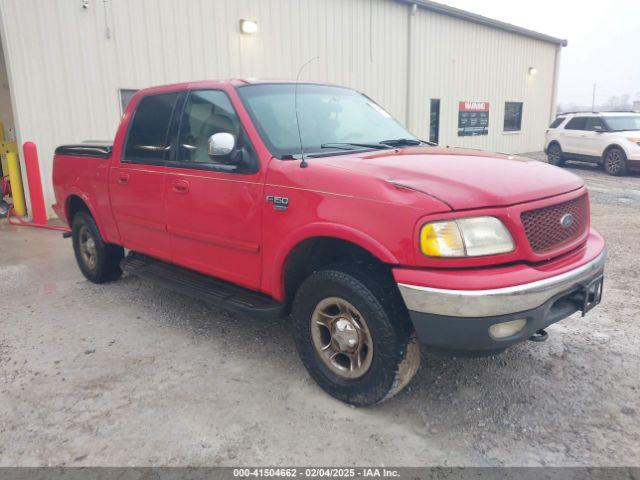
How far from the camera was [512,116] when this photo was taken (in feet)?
67.5

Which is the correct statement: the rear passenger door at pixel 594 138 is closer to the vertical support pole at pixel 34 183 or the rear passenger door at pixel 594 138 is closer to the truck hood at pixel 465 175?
the truck hood at pixel 465 175

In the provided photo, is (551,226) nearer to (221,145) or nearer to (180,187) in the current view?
(221,145)

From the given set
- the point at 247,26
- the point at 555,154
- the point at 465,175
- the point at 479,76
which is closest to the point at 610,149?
the point at 555,154

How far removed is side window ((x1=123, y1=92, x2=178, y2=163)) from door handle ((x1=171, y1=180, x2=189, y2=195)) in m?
0.32

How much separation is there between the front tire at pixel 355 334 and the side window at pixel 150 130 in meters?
1.89

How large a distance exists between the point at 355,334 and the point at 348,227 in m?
0.64

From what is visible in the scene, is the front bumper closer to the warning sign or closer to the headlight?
the headlight

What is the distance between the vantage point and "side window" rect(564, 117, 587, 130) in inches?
606

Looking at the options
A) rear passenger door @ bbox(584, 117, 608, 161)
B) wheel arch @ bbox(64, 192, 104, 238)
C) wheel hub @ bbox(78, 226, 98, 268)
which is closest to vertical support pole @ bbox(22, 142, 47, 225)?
wheel arch @ bbox(64, 192, 104, 238)

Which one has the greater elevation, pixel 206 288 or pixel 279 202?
pixel 279 202

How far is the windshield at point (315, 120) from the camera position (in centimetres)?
354

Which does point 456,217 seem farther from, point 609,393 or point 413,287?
point 609,393

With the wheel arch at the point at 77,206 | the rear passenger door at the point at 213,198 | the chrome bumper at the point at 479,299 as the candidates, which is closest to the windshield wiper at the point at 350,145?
the rear passenger door at the point at 213,198

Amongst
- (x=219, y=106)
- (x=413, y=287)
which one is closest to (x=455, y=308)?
(x=413, y=287)
